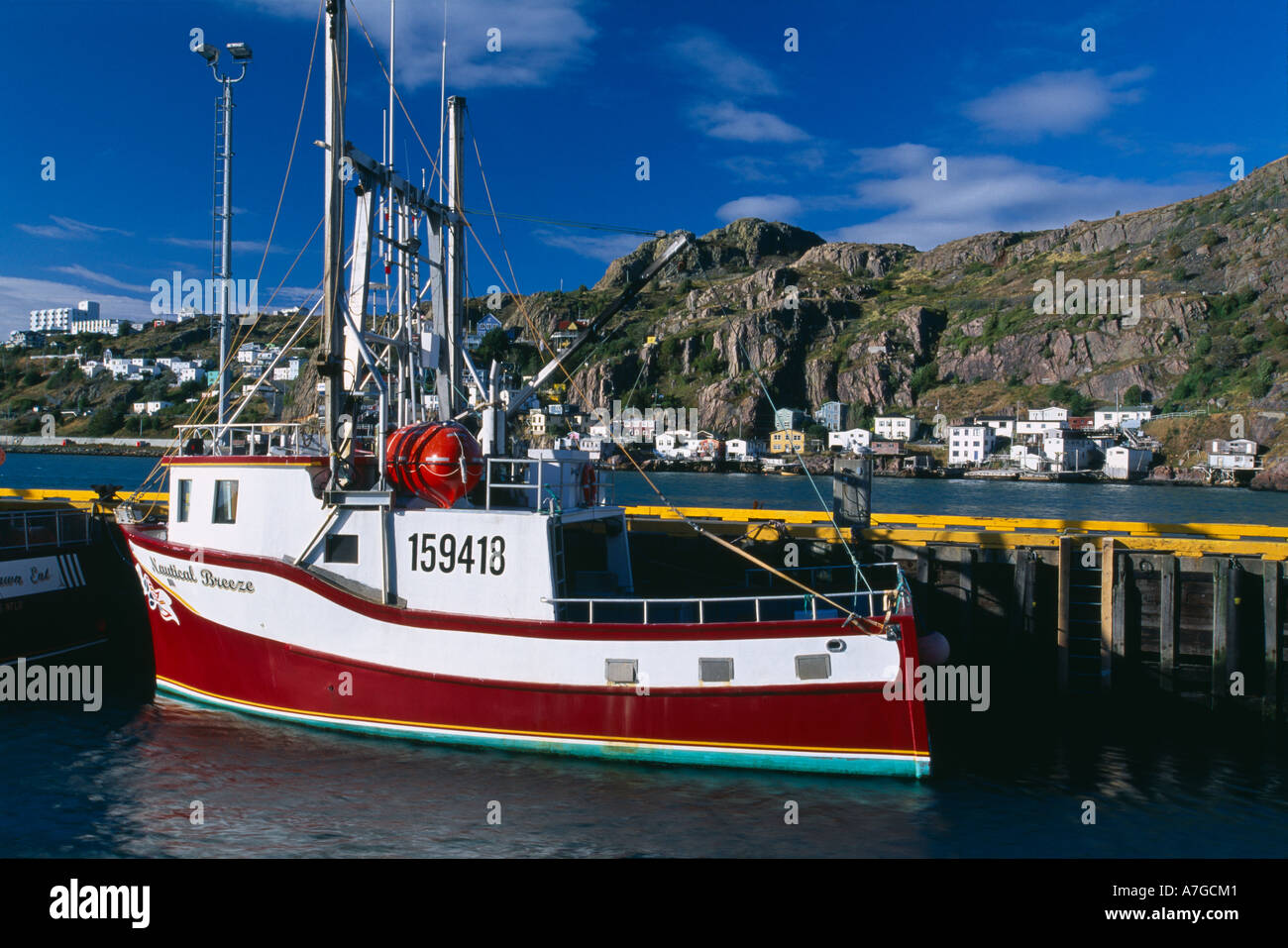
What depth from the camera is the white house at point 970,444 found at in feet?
436

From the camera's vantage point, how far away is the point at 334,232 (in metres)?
14.2

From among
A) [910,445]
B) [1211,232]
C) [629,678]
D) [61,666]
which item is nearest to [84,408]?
[910,445]

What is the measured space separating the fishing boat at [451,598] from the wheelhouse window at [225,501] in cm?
4

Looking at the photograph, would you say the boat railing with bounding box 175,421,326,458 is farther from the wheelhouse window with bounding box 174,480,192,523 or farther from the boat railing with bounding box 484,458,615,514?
the boat railing with bounding box 484,458,615,514

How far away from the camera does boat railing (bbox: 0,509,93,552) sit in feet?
60.1

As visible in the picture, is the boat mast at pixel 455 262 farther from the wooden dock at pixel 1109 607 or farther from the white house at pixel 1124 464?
the white house at pixel 1124 464

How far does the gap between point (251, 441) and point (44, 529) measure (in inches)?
309

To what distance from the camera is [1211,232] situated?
183 m

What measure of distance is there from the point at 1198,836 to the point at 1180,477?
116210 millimetres

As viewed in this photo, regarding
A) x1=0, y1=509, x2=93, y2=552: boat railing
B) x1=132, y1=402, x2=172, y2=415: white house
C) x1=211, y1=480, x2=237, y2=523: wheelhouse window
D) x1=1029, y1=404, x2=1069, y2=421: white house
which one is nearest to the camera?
x1=211, y1=480, x2=237, y2=523: wheelhouse window

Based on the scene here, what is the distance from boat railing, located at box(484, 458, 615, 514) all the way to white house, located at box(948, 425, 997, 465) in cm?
12756

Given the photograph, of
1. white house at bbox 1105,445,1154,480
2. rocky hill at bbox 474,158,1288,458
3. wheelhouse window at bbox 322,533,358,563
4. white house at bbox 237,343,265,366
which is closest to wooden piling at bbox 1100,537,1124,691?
wheelhouse window at bbox 322,533,358,563

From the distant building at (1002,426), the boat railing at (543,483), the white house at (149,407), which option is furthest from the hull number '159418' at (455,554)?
the white house at (149,407)

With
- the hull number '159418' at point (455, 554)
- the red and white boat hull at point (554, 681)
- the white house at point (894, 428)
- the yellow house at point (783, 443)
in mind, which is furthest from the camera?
the white house at point (894, 428)
